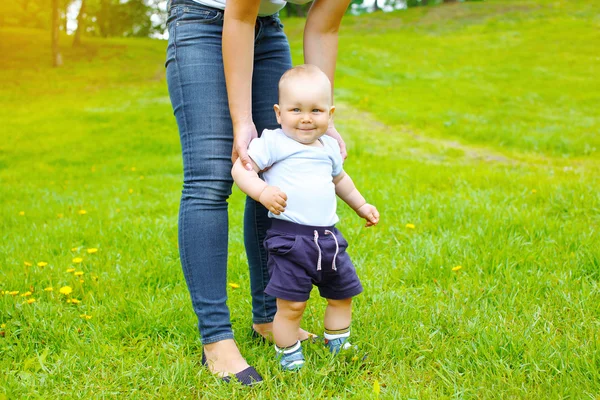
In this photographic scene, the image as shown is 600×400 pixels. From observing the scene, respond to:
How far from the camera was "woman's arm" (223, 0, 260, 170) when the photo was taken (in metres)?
2.01

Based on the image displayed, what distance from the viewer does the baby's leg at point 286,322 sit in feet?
6.97

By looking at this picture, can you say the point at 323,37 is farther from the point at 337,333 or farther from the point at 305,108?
the point at 337,333

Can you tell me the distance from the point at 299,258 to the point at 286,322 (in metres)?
0.28

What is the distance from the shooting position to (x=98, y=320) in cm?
266

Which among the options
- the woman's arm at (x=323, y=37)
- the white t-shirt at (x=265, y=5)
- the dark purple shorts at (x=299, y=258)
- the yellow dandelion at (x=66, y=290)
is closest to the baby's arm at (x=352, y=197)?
the woman's arm at (x=323, y=37)

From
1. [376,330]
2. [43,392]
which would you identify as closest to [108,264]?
[43,392]

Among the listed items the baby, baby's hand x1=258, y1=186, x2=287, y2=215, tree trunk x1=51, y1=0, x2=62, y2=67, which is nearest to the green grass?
the baby

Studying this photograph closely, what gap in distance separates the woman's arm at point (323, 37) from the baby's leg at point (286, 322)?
0.65m

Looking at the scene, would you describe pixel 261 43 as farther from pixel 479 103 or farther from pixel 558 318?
pixel 479 103

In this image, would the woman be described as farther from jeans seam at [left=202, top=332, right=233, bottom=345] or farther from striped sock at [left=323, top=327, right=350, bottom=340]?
striped sock at [left=323, top=327, right=350, bottom=340]

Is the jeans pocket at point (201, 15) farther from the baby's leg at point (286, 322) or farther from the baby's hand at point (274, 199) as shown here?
the baby's leg at point (286, 322)

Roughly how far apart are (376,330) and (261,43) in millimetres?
1310

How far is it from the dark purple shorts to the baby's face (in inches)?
13.6

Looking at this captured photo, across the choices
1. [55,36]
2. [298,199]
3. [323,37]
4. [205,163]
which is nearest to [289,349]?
[298,199]
